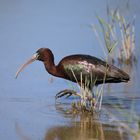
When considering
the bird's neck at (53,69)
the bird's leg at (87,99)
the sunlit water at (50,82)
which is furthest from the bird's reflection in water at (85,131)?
the bird's neck at (53,69)

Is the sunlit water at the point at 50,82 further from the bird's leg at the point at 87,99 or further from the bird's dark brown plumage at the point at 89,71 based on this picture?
the bird's dark brown plumage at the point at 89,71

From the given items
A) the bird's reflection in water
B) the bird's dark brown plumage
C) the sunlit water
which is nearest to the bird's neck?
the bird's dark brown plumage

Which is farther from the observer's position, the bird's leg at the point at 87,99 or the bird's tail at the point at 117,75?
the bird's tail at the point at 117,75

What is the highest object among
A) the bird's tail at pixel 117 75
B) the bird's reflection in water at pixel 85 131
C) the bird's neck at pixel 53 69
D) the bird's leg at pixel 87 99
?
the bird's neck at pixel 53 69

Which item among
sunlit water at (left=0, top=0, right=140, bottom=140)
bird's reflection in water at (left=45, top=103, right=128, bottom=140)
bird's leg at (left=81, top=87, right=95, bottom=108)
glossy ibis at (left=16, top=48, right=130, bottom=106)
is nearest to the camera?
bird's reflection in water at (left=45, top=103, right=128, bottom=140)

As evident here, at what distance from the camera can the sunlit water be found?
7145 millimetres

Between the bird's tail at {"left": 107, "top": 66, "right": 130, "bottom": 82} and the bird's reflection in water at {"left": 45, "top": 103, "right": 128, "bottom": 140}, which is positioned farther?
the bird's tail at {"left": 107, "top": 66, "right": 130, "bottom": 82}

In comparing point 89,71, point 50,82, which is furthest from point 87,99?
point 50,82

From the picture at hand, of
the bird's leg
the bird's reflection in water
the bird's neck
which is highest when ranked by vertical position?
the bird's neck

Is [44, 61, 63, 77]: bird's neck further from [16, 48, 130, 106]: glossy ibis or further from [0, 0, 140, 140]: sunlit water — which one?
[0, 0, 140, 140]: sunlit water

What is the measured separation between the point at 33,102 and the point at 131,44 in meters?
3.75

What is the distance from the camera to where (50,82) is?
10.4 m

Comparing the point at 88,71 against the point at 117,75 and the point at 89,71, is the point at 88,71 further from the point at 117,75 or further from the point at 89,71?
the point at 117,75

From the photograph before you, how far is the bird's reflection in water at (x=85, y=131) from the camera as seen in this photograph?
6.86 meters
